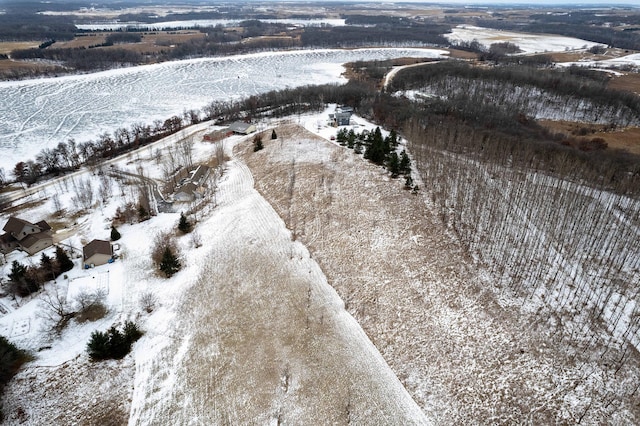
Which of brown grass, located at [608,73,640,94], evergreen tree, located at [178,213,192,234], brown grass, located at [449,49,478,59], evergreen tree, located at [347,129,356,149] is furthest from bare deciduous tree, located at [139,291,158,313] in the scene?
brown grass, located at [449,49,478,59]

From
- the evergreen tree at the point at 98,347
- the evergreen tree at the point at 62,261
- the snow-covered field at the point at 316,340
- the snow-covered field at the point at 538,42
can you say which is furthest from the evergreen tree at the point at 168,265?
the snow-covered field at the point at 538,42

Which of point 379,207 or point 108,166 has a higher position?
point 379,207

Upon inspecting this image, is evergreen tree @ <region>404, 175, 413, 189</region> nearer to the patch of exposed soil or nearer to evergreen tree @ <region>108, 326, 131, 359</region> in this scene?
the patch of exposed soil

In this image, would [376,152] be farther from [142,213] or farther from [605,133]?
[605,133]

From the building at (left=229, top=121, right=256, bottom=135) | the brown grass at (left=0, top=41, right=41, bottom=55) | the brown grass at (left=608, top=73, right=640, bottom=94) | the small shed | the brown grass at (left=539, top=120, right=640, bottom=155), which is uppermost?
the brown grass at (left=0, top=41, right=41, bottom=55)

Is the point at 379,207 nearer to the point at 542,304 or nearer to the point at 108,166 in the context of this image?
the point at 542,304

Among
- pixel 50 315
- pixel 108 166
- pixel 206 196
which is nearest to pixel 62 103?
pixel 108 166

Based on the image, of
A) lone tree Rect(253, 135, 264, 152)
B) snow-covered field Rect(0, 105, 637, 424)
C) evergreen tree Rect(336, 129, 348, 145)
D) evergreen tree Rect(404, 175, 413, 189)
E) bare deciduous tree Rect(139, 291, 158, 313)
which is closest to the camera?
snow-covered field Rect(0, 105, 637, 424)
